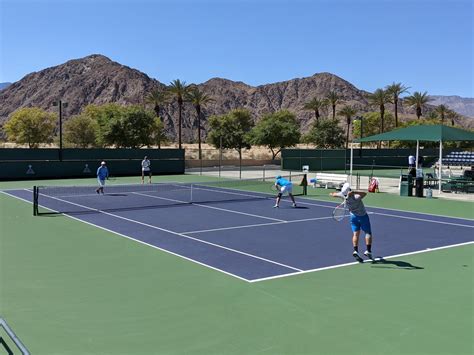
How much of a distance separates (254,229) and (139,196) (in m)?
10.8

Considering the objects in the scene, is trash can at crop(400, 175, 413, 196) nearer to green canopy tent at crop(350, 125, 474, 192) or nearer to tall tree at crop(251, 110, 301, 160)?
green canopy tent at crop(350, 125, 474, 192)

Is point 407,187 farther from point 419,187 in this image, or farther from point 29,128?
point 29,128

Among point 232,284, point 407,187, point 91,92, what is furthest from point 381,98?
point 91,92

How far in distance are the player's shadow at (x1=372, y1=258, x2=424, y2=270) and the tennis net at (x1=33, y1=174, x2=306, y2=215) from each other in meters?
11.5

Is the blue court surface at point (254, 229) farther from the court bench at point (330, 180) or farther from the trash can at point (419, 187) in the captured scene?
the trash can at point (419, 187)

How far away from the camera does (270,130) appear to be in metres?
63.7

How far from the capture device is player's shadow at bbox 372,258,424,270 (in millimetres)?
11508

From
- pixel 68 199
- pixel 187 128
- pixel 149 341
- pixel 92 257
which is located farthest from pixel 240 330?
pixel 187 128

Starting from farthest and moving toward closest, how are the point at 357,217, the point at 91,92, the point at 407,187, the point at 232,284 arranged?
the point at 91,92, the point at 407,187, the point at 357,217, the point at 232,284

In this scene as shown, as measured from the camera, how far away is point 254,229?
53.6ft

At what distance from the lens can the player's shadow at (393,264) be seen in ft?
37.8

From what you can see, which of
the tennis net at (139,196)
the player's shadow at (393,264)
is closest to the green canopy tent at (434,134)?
the tennis net at (139,196)

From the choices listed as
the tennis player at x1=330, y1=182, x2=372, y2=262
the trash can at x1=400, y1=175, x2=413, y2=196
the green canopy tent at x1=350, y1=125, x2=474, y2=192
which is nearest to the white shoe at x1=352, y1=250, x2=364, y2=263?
the tennis player at x1=330, y1=182, x2=372, y2=262

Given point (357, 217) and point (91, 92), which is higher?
point (91, 92)
